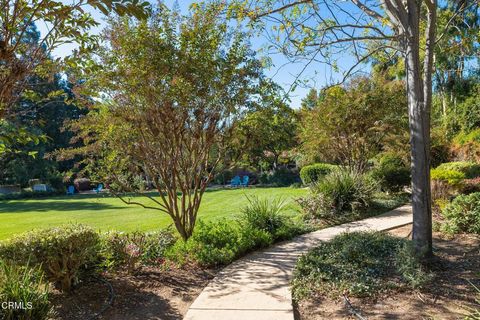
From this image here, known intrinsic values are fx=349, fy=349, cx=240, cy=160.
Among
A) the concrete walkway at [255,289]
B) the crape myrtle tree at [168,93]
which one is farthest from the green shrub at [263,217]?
the crape myrtle tree at [168,93]

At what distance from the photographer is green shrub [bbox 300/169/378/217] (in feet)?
28.7

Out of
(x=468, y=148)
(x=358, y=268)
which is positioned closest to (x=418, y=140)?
(x=358, y=268)

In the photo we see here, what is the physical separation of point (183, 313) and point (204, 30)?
13.6ft

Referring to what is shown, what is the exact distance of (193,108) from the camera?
19.2 ft

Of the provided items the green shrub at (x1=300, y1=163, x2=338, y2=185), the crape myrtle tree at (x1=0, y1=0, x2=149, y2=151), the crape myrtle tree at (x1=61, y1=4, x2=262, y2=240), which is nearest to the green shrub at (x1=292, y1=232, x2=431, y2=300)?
the crape myrtle tree at (x1=61, y1=4, x2=262, y2=240)

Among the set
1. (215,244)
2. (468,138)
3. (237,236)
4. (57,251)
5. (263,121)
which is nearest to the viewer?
(57,251)

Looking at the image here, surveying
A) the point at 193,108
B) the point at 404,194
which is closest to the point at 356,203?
the point at 404,194

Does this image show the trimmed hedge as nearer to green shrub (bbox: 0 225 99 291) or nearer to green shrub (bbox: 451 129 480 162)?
green shrub (bbox: 451 129 480 162)

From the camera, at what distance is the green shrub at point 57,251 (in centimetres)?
385

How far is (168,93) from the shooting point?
5344 mm

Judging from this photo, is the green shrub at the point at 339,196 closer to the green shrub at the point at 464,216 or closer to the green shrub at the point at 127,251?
the green shrub at the point at 464,216

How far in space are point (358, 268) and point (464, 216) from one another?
3.19 meters

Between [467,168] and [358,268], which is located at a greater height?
[467,168]

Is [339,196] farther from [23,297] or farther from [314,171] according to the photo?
[314,171]
